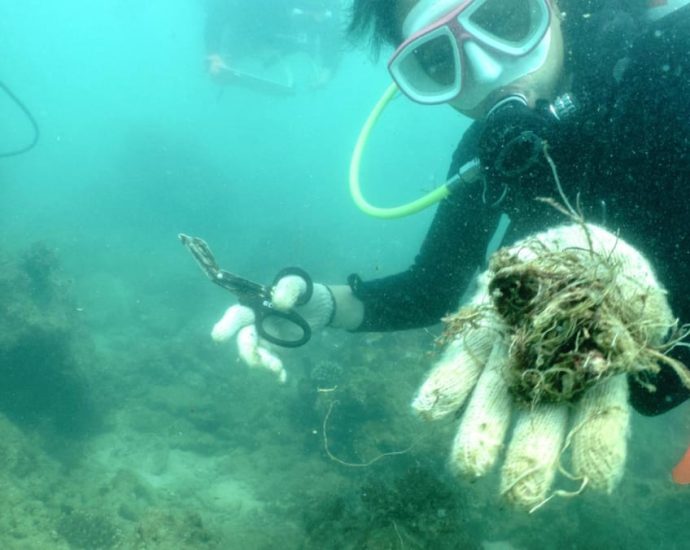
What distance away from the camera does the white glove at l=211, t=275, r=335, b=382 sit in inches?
97.2

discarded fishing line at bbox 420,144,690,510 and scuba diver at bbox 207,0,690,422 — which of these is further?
scuba diver at bbox 207,0,690,422

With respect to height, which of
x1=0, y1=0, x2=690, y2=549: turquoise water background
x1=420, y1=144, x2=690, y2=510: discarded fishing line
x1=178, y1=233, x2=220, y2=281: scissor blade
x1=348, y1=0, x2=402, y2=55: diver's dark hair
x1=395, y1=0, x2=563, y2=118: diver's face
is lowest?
x1=0, y1=0, x2=690, y2=549: turquoise water background

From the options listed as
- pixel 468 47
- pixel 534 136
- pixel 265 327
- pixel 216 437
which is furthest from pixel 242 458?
pixel 534 136

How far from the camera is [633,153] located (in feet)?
6.16

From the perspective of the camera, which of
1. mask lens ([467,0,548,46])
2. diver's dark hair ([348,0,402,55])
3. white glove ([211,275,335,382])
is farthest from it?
diver's dark hair ([348,0,402,55])

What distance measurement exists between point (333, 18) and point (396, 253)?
12.3m

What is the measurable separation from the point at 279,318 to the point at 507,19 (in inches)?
88.0

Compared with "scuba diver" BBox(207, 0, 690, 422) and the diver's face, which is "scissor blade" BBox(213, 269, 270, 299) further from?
the diver's face

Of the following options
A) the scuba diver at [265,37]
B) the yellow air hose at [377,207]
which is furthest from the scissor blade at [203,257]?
the scuba diver at [265,37]

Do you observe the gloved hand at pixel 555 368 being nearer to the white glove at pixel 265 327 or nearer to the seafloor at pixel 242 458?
the white glove at pixel 265 327

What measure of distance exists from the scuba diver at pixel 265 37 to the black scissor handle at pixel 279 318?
19243 millimetres

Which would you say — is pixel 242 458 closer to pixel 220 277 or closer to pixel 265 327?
pixel 265 327

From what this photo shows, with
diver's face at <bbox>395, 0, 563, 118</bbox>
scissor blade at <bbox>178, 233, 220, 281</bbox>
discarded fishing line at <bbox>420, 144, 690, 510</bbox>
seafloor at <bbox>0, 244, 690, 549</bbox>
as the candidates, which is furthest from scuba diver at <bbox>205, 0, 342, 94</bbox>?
discarded fishing line at <bbox>420, 144, 690, 510</bbox>

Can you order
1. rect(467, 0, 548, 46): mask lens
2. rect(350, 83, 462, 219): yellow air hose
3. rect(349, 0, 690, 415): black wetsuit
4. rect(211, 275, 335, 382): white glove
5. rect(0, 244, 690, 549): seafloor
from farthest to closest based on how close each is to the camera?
rect(0, 244, 690, 549): seafloor, rect(350, 83, 462, 219): yellow air hose, rect(467, 0, 548, 46): mask lens, rect(211, 275, 335, 382): white glove, rect(349, 0, 690, 415): black wetsuit
